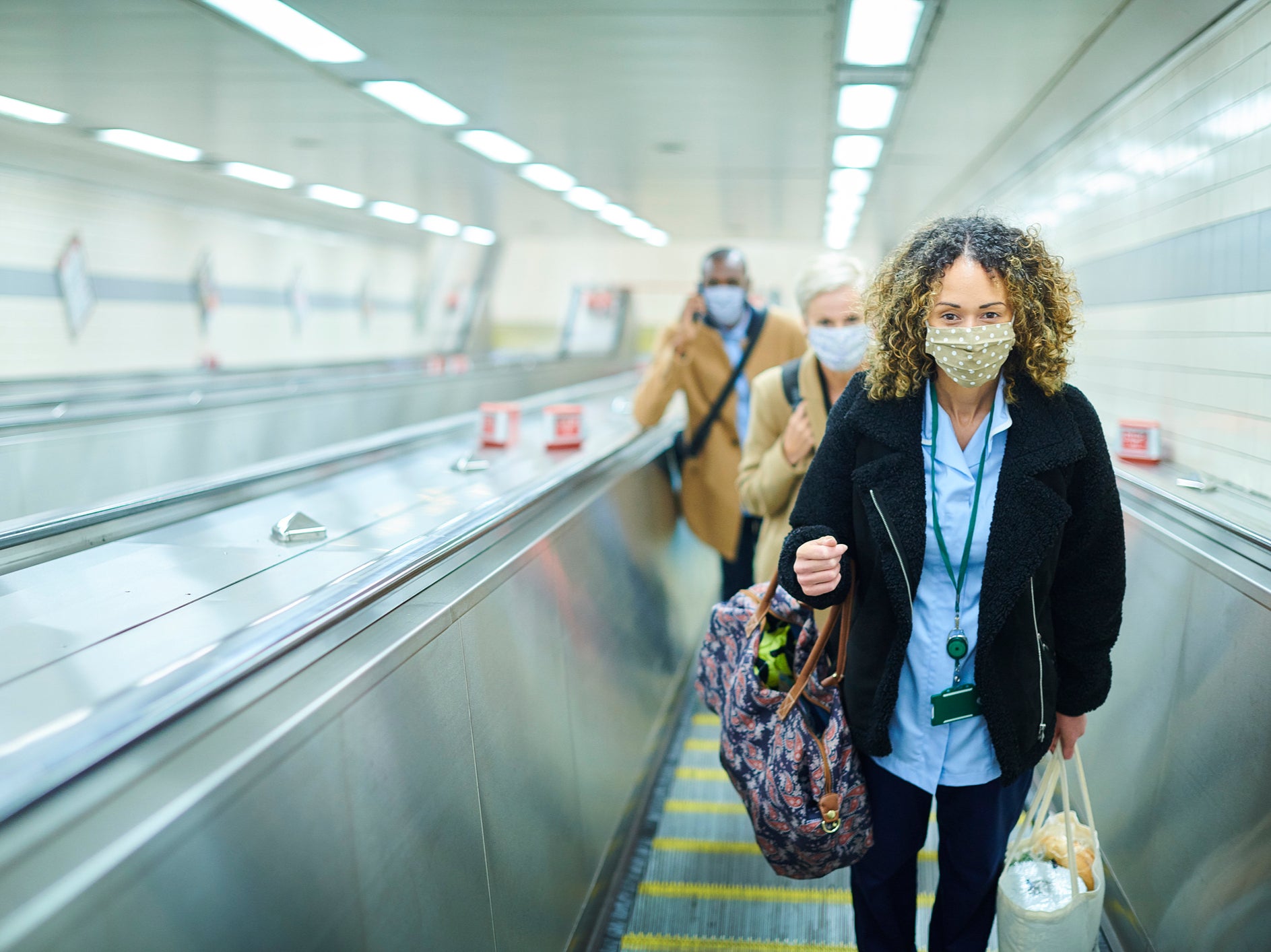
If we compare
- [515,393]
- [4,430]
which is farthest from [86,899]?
[515,393]

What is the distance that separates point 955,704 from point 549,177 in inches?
285

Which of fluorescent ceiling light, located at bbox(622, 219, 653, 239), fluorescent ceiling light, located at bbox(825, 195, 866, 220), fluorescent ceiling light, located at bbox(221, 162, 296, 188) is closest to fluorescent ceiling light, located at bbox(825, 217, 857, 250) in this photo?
fluorescent ceiling light, located at bbox(825, 195, 866, 220)

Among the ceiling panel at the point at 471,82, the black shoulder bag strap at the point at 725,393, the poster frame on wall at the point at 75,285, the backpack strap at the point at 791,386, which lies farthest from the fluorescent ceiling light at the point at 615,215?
the backpack strap at the point at 791,386

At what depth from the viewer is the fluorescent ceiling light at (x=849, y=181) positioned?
781 centimetres

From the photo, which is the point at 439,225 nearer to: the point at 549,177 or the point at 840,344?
the point at 549,177

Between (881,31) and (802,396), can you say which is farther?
(881,31)

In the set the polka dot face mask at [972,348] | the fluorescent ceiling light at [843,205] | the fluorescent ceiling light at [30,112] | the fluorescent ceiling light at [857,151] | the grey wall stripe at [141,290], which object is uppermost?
the fluorescent ceiling light at [30,112]

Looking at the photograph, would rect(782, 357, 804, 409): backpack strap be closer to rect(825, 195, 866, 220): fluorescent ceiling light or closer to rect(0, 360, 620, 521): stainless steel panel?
rect(0, 360, 620, 521): stainless steel panel

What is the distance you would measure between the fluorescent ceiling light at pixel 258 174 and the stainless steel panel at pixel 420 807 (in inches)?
274

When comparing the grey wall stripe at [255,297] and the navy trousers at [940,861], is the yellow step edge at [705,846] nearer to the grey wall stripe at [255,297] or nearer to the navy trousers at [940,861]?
the navy trousers at [940,861]

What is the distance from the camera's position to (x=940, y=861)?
2178 mm

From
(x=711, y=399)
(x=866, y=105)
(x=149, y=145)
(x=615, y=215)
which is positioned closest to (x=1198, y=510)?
(x=711, y=399)

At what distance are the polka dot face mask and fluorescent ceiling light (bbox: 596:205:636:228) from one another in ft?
29.3

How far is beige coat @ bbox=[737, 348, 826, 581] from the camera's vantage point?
2.83 metres
